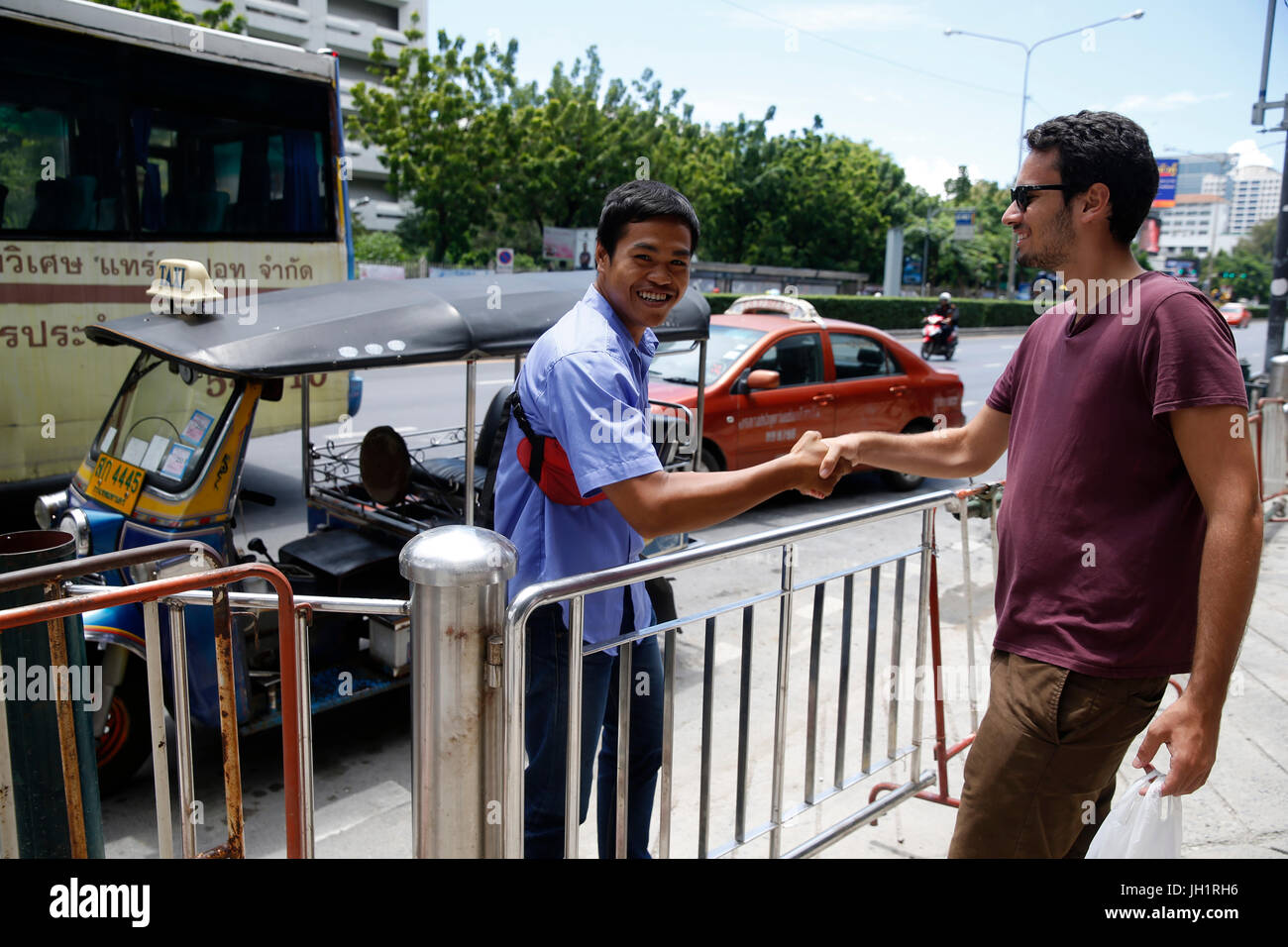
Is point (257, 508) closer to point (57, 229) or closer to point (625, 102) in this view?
point (57, 229)

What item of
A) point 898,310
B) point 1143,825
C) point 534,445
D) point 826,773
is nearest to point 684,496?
point 534,445

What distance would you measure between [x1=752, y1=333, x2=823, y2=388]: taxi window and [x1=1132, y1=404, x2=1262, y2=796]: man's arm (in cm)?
656

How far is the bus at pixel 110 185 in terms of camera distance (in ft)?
23.3

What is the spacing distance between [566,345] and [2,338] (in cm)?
657

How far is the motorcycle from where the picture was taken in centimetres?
2408

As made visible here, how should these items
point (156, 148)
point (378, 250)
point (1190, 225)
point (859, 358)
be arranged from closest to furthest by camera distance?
point (156, 148)
point (859, 358)
point (378, 250)
point (1190, 225)

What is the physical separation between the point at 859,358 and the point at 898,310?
94.7 feet

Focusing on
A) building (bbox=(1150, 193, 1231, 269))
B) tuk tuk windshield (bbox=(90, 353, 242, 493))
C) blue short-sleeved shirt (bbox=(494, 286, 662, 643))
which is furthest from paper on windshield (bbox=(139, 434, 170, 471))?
building (bbox=(1150, 193, 1231, 269))

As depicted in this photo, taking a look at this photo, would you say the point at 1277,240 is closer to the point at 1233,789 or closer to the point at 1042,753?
the point at 1233,789

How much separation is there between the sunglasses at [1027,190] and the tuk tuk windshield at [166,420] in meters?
3.17

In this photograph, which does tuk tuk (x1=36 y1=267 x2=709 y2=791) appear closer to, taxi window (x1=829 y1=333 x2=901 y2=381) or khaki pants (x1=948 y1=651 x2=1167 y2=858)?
khaki pants (x1=948 y1=651 x2=1167 y2=858)

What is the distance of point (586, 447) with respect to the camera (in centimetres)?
212

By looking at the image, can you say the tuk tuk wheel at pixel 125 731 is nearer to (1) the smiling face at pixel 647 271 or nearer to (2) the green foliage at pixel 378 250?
(1) the smiling face at pixel 647 271

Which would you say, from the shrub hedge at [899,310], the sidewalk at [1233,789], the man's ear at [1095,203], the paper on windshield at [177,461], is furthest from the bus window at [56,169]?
the shrub hedge at [899,310]
